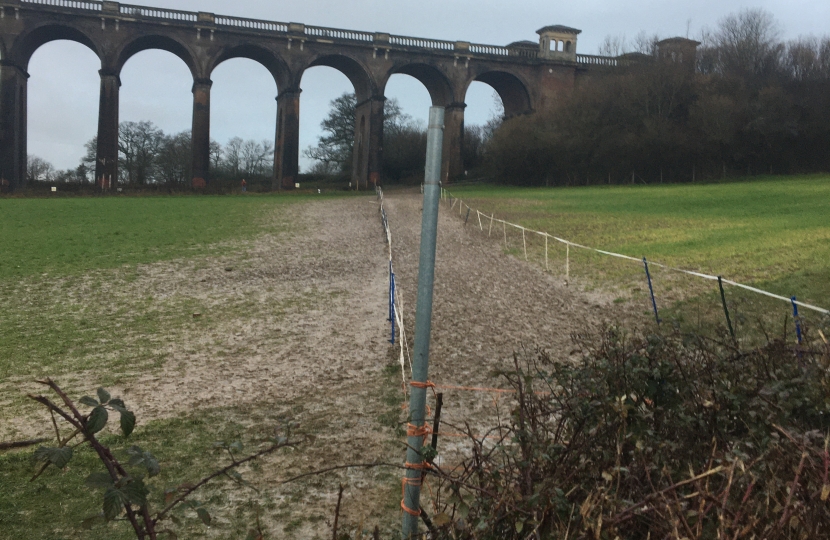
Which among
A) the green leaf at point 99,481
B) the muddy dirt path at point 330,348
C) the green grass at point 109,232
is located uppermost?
the green leaf at point 99,481

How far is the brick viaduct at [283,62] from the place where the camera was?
48.8 metres

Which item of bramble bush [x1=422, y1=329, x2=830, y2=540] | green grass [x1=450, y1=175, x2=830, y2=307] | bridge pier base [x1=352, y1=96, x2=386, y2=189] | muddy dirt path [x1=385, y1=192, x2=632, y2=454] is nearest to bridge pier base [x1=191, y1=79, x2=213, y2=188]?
bridge pier base [x1=352, y1=96, x2=386, y2=189]

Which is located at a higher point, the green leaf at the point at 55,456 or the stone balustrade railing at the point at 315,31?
the stone balustrade railing at the point at 315,31

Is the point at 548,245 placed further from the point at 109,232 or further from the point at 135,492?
the point at 135,492

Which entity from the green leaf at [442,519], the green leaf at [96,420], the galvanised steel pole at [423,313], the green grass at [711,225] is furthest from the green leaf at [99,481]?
the green grass at [711,225]

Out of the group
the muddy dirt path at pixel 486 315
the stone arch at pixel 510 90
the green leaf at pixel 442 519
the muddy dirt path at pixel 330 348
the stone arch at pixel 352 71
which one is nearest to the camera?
the green leaf at pixel 442 519

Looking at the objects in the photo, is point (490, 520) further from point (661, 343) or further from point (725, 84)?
point (725, 84)

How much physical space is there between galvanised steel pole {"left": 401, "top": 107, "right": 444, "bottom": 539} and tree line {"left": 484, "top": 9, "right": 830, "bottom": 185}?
48878mm

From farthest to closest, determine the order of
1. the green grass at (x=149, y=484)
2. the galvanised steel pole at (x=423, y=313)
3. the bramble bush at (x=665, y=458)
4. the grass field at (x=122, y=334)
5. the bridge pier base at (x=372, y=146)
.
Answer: the bridge pier base at (x=372, y=146) → the grass field at (x=122, y=334) → the green grass at (x=149, y=484) → the galvanised steel pole at (x=423, y=313) → the bramble bush at (x=665, y=458)

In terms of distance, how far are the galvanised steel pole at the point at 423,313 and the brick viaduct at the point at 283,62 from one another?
5074cm

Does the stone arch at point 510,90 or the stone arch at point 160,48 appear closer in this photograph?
the stone arch at point 160,48

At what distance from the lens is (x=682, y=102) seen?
50656mm

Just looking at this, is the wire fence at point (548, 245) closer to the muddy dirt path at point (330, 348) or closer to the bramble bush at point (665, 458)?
the muddy dirt path at point (330, 348)

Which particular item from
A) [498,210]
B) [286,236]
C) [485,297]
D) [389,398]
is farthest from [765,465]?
[498,210]
